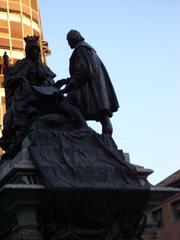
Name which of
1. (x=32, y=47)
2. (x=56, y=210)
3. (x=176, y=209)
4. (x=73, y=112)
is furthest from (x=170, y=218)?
(x=56, y=210)

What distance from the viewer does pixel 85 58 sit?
1022 centimetres

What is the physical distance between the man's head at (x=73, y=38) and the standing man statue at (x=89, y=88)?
4cm

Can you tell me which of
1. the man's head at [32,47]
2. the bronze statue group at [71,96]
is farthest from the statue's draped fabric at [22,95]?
the man's head at [32,47]

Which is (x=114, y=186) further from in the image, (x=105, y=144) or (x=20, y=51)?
(x=20, y=51)

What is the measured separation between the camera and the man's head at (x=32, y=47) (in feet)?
37.6

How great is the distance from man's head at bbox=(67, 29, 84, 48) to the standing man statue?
0.12ft

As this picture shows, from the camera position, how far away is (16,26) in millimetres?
39188

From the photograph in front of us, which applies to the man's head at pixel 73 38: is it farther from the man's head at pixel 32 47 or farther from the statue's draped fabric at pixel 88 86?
the man's head at pixel 32 47

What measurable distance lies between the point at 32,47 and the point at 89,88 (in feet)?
6.21

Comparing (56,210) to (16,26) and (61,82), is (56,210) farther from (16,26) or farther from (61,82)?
(16,26)

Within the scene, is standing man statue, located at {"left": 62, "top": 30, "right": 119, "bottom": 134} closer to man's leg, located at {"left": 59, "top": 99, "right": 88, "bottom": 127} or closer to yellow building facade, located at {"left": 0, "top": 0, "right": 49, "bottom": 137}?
man's leg, located at {"left": 59, "top": 99, "right": 88, "bottom": 127}

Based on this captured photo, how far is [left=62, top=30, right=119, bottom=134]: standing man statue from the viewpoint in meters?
10.1

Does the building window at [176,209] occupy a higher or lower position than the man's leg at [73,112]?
higher

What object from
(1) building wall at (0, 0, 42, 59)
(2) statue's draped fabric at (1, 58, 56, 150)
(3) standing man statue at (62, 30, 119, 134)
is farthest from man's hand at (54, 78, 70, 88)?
(1) building wall at (0, 0, 42, 59)
